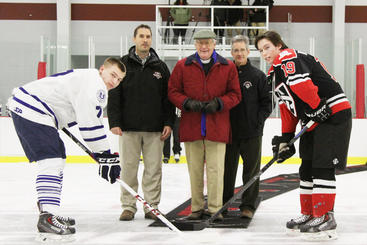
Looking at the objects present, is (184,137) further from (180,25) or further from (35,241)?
(180,25)

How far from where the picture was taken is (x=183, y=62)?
139 inches

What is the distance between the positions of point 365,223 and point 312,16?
836 cm

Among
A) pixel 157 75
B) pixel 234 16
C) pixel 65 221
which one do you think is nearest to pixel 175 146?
pixel 234 16

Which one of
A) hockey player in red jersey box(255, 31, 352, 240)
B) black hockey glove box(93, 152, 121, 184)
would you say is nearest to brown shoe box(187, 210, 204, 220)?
hockey player in red jersey box(255, 31, 352, 240)

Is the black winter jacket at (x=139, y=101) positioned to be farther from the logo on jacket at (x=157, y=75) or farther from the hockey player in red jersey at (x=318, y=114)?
the hockey player in red jersey at (x=318, y=114)

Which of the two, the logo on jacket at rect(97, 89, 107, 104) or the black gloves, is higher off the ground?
the logo on jacket at rect(97, 89, 107, 104)

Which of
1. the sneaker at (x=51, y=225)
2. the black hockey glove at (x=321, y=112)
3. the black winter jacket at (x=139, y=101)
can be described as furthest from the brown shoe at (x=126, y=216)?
the black hockey glove at (x=321, y=112)

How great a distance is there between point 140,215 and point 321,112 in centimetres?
146

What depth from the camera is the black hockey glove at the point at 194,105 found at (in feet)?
10.9

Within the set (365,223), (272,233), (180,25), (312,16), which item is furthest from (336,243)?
(312,16)

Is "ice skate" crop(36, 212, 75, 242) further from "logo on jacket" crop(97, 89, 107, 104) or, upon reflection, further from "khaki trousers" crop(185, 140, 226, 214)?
"khaki trousers" crop(185, 140, 226, 214)

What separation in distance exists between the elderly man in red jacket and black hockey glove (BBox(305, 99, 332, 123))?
0.61 m

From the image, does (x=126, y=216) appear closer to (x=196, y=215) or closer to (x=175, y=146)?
(x=196, y=215)

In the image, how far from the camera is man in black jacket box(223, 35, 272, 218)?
3658 mm
